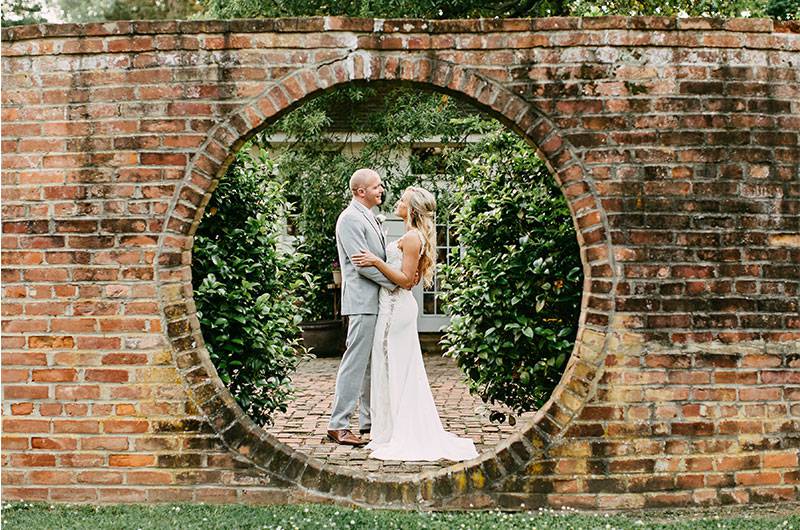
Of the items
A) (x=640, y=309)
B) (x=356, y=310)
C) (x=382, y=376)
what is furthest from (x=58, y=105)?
(x=640, y=309)

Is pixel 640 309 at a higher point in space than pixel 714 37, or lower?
lower

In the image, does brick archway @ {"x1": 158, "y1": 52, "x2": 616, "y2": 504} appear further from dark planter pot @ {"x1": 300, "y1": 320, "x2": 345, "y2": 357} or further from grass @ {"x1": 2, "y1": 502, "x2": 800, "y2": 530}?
dark planter pot @ {"x1": 300, "y1": 320, "x2": 345, "y2": 357}

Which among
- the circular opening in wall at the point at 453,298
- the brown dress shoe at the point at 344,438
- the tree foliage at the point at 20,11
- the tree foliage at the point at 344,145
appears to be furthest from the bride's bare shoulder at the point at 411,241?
the tree foliage at the point at 20,11

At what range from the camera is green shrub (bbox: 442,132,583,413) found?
5.06 m

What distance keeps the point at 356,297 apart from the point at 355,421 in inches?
70.3

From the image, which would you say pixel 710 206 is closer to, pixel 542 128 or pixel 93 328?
pixel 542 128

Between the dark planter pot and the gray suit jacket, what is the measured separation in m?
6.02

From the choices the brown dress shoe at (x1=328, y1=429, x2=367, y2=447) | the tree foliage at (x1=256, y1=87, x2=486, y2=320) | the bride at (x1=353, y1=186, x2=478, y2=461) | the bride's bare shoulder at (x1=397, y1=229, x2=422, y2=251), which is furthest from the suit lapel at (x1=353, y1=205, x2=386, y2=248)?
the tree foliage at (x1=256, y1=87, x2=486, y2=320)

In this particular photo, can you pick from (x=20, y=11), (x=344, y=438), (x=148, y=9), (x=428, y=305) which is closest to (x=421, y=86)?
(x=344, y=438)

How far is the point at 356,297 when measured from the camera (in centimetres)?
582

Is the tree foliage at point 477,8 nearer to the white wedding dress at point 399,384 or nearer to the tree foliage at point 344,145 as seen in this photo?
the tree foliage at point 344,145

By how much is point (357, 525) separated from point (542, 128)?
2405mm

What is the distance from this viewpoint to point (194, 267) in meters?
5.01

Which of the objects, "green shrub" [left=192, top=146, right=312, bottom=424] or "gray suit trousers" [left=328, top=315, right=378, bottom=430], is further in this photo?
"gray suit trousers" [left=328, top=315, right=378, bottom=430]
